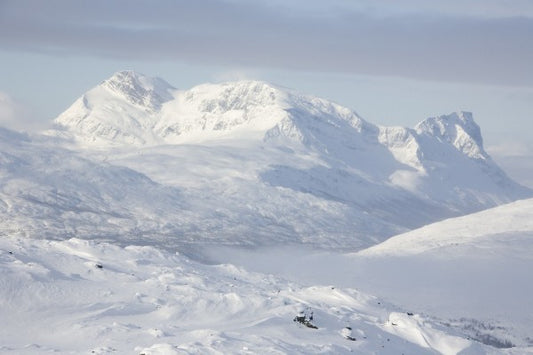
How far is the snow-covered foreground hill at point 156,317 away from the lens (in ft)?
232

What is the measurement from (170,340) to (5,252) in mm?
35136

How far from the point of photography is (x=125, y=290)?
297ft

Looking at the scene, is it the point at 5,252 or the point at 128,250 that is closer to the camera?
the point at 5,252

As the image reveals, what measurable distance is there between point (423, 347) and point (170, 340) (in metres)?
31.6

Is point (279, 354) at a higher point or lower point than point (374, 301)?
higher

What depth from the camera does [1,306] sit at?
3140 inches

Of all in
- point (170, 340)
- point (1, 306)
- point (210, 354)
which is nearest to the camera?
point (210, 354)

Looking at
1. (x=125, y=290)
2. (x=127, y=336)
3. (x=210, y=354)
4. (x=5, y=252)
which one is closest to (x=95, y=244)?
(x=5, y=252)

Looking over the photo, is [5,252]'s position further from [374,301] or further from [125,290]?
[374,301]

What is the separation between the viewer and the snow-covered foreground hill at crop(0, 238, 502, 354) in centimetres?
7081

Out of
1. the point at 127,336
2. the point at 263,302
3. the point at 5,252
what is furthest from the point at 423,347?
the point at 5,252

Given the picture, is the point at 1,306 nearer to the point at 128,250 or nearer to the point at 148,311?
the point at 148,311

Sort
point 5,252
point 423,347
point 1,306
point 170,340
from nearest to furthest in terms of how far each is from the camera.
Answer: point 170,340 < point 1,306 < point 423,347 < point 5,252

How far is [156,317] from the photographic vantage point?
267ft
